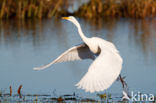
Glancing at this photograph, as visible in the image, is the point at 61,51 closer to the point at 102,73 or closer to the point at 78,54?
the point at 78,54

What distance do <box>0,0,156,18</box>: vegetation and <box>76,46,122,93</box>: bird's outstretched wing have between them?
9856 millimetres

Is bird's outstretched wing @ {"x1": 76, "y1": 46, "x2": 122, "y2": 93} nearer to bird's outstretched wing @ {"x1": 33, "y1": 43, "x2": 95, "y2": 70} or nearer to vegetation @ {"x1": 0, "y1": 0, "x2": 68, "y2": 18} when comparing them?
bird's outstretched wing @ {"x1": 33, "y1": 43, "x2": 95, "y2": 70}

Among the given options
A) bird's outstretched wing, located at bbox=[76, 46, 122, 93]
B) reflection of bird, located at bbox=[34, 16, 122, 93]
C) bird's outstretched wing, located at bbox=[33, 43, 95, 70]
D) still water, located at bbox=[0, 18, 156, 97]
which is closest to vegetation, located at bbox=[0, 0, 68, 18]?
still water, located at bbox=[0, 18, 156, 97]

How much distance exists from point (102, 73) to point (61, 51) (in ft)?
17.2

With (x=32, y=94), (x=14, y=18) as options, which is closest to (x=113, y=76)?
Result: (x=32, y=94)

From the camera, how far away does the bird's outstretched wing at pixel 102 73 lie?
19.3 feet

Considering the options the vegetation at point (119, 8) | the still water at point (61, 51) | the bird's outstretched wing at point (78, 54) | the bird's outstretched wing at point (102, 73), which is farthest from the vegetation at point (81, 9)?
the bird's outstretched wing at point (102, 73)

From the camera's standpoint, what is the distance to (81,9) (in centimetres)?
1756

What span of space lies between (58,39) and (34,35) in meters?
1.09

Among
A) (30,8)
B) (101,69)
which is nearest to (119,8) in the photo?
(30,8)

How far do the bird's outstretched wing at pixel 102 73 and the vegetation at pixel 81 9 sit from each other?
9.86m

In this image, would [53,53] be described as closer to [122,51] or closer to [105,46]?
[122,51]

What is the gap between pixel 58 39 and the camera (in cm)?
1339

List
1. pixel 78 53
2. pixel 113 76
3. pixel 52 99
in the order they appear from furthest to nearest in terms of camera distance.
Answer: pixel 78 53
pixel 52 99
pixel 113 76
